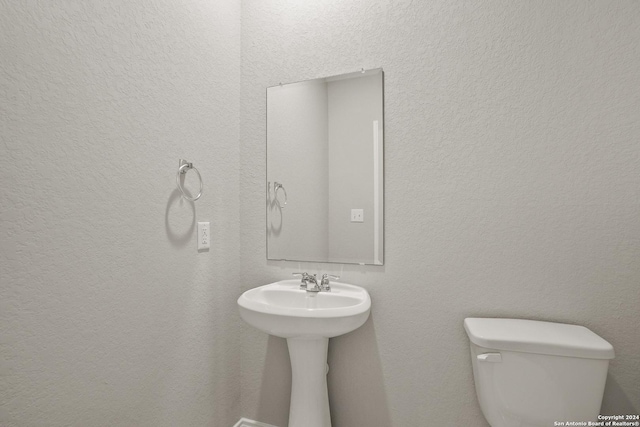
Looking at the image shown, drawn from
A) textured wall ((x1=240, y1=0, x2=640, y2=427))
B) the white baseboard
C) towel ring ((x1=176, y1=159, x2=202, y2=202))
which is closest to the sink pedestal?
textured wall ((x1=240, y1=0, x2=640, y2=427))

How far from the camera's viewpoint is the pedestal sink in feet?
3.77

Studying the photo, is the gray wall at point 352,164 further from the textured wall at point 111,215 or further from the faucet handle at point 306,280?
the textured wall at point 111,215

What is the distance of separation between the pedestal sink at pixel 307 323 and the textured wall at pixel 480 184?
150 mm

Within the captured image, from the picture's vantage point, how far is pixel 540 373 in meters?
1.07

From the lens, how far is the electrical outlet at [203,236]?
143 cm

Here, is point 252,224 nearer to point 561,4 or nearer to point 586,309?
point 586,309

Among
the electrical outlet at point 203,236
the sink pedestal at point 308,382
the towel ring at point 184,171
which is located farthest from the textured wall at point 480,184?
the towel ring at point 184,171

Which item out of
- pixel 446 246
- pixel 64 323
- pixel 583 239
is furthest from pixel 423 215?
pixel 64 323

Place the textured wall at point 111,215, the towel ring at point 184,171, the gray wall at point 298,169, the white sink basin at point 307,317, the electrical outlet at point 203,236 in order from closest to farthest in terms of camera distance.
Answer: the textured wall at point 111,215
the white sink basin at point 307,317
the towel ring at point 184,171
the electrical outlet at point 203,236
the gray wall at point 298,169

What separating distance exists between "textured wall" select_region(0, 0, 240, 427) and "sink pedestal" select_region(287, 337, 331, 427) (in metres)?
0.44

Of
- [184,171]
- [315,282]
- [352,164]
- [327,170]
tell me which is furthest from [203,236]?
[352,164]

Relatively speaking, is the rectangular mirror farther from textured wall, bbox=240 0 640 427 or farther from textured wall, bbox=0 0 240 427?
textured wall, bbox=0 0 240 427

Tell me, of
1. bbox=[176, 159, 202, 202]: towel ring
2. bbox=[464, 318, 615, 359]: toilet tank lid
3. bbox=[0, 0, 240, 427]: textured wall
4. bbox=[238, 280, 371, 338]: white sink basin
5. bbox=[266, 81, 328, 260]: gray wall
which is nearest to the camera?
bbox=[0, 0, 240, 427]: textured wall

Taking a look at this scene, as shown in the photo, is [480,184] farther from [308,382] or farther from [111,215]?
[111,215]
